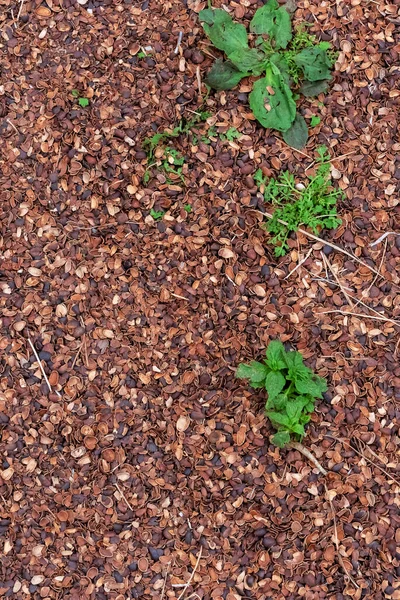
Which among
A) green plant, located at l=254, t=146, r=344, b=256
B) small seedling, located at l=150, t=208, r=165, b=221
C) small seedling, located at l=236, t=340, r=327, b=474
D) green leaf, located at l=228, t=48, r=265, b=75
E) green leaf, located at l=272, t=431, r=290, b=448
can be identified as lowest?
green leaf, located at l=272, t=431, r=290, b=448

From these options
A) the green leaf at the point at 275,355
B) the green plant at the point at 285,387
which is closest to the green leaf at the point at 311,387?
the green plant at the point at 285,387

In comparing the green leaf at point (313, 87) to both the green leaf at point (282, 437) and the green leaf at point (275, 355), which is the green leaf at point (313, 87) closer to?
the green leaf at point (275, 355)

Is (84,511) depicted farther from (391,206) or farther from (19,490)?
(391,206)

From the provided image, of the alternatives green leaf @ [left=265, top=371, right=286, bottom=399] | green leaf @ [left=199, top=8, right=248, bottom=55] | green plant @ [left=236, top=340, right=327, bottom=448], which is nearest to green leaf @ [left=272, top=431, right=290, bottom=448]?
green plant @ [left=236, top=340, right=327, bottom=448]

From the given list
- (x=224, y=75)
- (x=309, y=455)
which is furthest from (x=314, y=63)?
(x=309, y=455)

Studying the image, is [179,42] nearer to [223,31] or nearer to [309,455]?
[223,31]

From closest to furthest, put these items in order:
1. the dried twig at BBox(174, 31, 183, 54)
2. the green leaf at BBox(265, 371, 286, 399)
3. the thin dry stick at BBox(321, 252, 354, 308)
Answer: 1. the green leaf at BBox(265, 371, 286, 399)
2. the thin dry stick at BBox(321, 252, 354, 308)
3. the dried twig at BBox(174, 31, 183, 54)

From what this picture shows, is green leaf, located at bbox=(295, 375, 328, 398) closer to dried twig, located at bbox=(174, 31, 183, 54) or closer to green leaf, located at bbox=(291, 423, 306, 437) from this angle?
green leaf, located at bbox=(291, 423, 306, 437)
